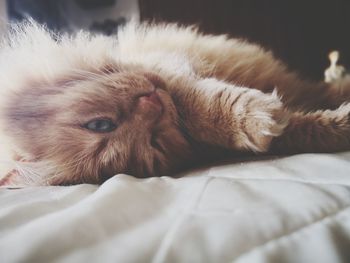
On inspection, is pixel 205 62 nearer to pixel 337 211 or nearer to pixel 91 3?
pixel 337 211

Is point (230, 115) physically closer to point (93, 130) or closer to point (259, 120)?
point (259, 120)

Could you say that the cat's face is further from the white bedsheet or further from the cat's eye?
the white bedsheet

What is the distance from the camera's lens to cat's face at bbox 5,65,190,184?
92 cm

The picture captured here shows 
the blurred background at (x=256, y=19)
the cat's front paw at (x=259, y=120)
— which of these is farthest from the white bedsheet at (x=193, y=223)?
the blurred background at (x=256, y=19)

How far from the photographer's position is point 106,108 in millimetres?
935

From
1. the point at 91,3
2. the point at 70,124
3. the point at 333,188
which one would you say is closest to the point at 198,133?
the point at 70,124

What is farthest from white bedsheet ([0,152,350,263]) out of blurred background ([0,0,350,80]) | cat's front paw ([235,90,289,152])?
blurred background ([0,0,350,80])

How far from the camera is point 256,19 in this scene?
8.78 ft

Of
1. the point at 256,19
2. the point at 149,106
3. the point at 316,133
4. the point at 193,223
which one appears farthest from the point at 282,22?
the point at 193,223

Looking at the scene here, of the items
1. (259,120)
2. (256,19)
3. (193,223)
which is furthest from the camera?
(256,19)

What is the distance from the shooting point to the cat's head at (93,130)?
921 millimetres

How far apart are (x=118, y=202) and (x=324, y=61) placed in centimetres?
261

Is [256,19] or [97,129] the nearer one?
[97,129]

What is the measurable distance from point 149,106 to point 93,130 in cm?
15
